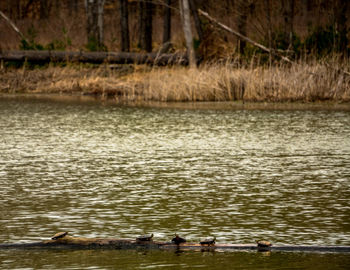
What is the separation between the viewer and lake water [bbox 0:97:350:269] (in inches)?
196

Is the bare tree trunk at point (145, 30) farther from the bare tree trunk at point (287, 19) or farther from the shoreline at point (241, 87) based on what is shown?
the shoreline at point (241, 87)

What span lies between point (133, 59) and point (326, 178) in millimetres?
15738

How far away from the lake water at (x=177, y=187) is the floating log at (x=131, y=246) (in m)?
0.05

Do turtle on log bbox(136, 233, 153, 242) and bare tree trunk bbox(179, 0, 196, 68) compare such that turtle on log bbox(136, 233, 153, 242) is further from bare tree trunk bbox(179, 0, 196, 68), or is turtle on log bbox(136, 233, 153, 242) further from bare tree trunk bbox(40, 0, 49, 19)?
bare tree trunk bbox(40, 0, 49, 19)

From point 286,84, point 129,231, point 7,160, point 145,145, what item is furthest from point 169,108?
point 129,231

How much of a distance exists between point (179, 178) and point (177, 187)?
519mm

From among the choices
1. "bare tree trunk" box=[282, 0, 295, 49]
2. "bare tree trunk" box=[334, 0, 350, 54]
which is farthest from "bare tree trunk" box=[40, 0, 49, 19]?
"bare tree trunk" box=[334, 0, 350, 54]

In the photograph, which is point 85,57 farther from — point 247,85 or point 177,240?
point 177,240

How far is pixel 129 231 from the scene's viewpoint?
18.4 feet

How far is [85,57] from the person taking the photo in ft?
76.6

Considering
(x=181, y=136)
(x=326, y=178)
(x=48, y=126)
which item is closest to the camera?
(x=326, y=178)

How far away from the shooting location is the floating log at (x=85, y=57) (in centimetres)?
2320

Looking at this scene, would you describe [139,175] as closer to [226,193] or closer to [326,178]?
[226,193]

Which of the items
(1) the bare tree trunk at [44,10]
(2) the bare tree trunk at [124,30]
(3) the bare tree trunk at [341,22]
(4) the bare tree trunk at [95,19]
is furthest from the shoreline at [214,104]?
(1) the bare tree trunk at [44,10]
